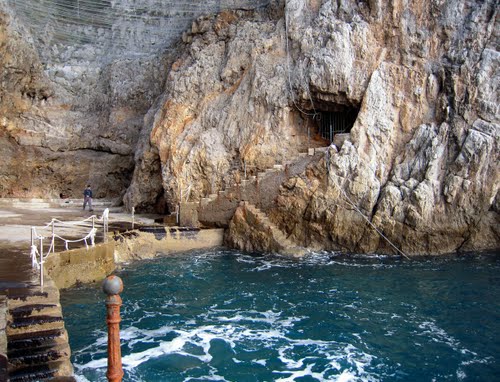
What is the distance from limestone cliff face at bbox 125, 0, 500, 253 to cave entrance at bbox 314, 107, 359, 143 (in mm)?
610

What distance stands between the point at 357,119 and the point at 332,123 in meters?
3.33

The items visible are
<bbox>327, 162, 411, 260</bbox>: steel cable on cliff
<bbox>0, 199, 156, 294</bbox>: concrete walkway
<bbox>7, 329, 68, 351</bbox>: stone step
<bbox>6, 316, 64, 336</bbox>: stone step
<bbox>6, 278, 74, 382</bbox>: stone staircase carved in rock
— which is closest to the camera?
<bbox>6, 278, 74, 382</bbox>: stone staircase carved in rock

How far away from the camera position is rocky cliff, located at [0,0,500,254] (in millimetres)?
16750

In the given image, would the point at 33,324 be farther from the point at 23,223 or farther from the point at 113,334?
the point at 23,223

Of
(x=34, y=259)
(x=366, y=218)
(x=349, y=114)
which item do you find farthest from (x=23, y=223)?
(x=349, y=114)

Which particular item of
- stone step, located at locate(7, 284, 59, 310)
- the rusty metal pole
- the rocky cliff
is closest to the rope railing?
stone step, located at locate(7, 284, 59, 310)

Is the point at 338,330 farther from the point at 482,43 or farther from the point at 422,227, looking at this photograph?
the point at 482,43

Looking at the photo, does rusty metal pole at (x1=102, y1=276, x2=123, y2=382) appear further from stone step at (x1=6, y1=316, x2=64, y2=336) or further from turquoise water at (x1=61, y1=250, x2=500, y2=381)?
stone step at (x1=6, y1=316, x2=64, y2=336)

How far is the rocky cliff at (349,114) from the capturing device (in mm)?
16750

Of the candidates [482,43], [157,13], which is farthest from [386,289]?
[157,13]

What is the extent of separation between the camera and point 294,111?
69.3 feet

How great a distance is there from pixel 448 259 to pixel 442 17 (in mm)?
9613

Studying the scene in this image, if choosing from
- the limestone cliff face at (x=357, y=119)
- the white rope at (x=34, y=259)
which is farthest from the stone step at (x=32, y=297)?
the limestone cliff face at (x=357, y=119)

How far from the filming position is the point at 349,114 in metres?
21.3
